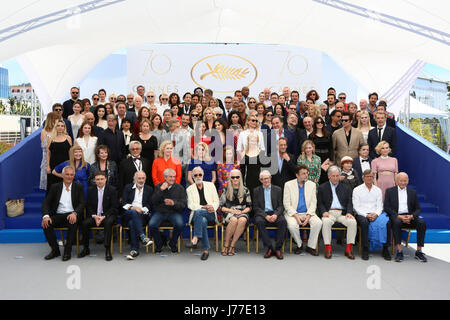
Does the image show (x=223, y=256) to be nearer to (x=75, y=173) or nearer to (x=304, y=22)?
(x=75, y=173)

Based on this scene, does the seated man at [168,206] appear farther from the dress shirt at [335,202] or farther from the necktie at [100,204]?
the dress shirt at [335,202]

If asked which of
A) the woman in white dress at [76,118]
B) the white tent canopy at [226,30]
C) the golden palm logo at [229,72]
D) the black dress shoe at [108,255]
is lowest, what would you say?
the black dress shoe at [108,255]

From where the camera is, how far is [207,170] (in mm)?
5492

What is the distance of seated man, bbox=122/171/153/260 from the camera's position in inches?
188

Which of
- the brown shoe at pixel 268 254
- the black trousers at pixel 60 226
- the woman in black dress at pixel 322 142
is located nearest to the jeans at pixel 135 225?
the black trousers at pixel 60 226

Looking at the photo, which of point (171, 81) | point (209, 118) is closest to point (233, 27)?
point (171, 81)

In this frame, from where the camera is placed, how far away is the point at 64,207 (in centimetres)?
494

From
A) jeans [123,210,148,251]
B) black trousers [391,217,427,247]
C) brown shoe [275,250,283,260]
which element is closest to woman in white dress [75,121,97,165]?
jeans [123,210,148,251]

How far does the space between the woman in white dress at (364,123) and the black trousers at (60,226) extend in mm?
4231

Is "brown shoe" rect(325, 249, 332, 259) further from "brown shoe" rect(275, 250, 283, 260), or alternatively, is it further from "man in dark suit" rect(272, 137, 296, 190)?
"man in dark suit" rect(272, 137, 296, 190)

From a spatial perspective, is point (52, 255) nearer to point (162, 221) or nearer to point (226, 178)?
point (162, 221)

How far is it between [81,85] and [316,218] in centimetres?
1332

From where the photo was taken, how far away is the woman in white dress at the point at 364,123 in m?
6.09

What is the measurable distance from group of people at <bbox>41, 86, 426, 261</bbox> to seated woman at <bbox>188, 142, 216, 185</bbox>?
1cm
